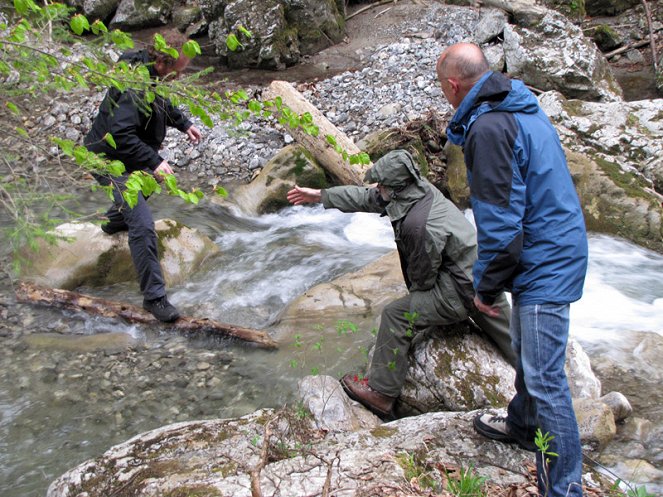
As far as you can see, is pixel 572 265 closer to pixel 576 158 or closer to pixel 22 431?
pixel 22 431

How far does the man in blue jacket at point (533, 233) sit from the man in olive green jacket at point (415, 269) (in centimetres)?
110

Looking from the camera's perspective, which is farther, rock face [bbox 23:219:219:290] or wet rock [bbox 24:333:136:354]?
rock face [bbox 23:219:219:290]

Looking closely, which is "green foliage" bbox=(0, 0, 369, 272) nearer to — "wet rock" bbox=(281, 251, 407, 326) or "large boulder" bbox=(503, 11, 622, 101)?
"wet rock" bbox=(281, 251, 407, 326)

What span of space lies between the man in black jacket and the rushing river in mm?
520

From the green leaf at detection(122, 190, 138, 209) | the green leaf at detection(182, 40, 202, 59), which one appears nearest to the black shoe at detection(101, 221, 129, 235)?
the green leaf at detection(182, 40, 202, 59)

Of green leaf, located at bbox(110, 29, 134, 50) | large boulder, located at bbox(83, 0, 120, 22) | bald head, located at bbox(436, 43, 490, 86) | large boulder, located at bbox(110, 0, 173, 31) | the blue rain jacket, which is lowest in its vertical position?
the blue rain jacket

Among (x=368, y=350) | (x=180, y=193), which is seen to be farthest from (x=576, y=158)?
(x=180, y=193)

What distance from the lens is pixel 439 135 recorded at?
28.6 feet

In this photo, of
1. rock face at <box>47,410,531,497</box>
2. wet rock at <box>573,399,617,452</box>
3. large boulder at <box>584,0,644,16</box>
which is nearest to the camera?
rock face at <box>47,410,531,497</box>

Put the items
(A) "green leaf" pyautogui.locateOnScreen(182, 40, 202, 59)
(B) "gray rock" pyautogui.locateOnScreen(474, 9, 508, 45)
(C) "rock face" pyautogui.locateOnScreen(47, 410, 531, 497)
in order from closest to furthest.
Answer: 1. (C) "rock face" pyautogui.locateOnScreen(47, 410, 531, 497)
2. (A) "green leaf" pyautogui.locateOnScreen(182, 40, 202, 59)
3. (B) "gray rock" pyautogui.locateOnScreen(474, 9, 508, 45)

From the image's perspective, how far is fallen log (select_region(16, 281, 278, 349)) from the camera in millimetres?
5543

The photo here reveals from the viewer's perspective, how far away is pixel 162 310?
5.52 m

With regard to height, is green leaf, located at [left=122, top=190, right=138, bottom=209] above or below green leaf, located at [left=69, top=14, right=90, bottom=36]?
below

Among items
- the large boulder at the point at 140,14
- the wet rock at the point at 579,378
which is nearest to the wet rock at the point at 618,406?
the wet rock at the point at 579,378
